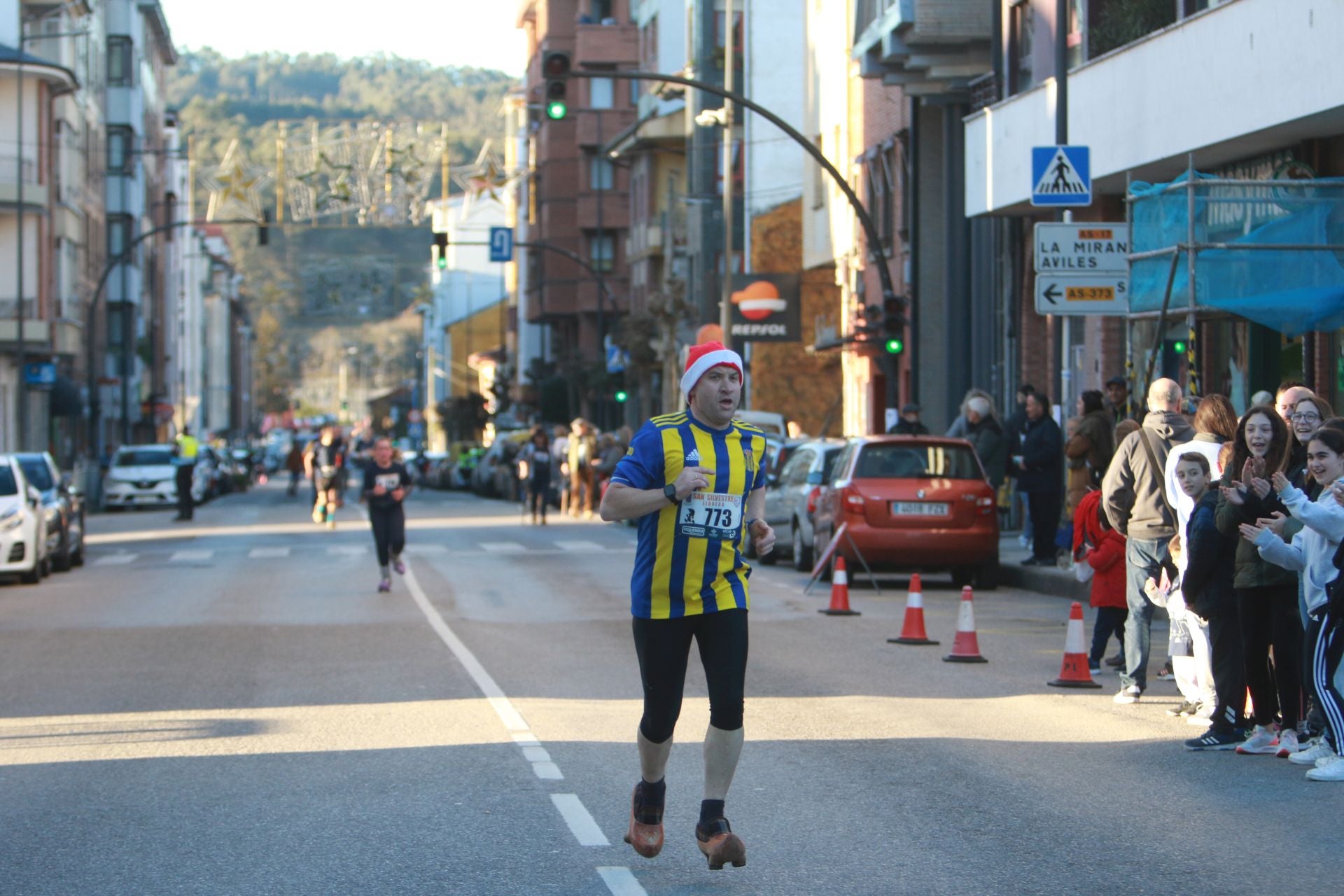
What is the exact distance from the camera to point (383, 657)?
14445mm

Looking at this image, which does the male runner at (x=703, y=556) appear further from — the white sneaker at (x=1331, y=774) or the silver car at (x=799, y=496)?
the silver car at (x=799, y=496)

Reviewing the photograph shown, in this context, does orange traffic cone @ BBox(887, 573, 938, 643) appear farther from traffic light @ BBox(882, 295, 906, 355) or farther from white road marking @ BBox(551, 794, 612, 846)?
traffic light @ BBox(882, 295, 906, 355)

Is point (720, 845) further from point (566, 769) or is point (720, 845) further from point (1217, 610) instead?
point (1217, 610)

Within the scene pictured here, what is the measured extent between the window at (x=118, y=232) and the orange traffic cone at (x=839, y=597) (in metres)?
59.9

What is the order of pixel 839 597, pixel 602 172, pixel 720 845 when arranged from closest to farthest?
1. pixel 720 845
2. pixel 839 597
3. pixel 602 172

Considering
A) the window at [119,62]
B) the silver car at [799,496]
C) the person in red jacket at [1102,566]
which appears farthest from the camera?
the window at [119,62]

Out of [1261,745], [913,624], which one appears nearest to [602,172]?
[913,624]

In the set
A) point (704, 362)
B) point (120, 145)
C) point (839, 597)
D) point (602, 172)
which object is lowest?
point (839, 597)

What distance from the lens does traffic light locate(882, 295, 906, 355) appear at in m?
27.0

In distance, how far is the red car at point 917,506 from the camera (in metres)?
20.5

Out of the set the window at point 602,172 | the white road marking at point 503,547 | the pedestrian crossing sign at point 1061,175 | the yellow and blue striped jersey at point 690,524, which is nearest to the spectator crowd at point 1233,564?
the yellow and blue striped jersey at point 690,524

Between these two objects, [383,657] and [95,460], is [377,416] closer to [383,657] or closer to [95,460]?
[95,460]

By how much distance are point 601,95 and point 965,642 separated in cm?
6863

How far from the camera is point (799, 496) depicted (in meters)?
23.6
